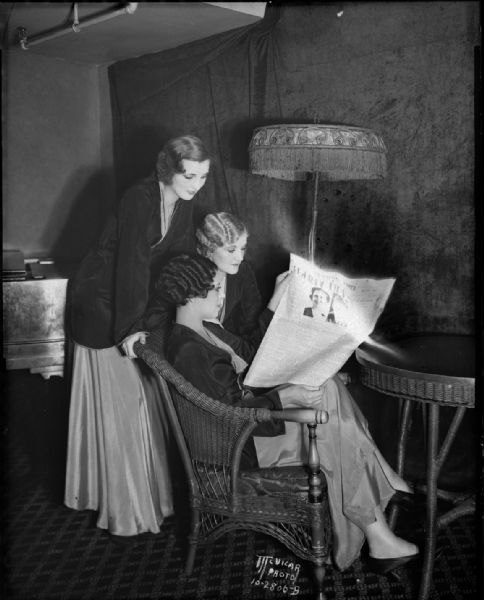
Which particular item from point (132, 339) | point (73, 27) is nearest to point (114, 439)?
point (132, 339)

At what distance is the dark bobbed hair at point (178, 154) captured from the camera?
2.04 m

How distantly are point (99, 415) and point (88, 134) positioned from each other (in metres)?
0.95

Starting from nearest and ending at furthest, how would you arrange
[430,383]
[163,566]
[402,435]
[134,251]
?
[430,383] → [134,251] → [163,566] → [402,435]

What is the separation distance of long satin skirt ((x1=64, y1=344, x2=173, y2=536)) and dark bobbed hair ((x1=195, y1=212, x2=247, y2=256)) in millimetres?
486

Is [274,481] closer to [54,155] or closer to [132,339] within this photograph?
[132,339]

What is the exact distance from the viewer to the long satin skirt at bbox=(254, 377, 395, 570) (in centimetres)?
201

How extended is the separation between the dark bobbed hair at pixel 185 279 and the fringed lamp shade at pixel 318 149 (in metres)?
0.41

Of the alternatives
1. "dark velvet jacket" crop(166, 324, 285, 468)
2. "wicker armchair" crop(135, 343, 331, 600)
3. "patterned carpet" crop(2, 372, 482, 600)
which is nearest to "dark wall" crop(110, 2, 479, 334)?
"dark velvet jacket" crop(166, 324, 285, 468)

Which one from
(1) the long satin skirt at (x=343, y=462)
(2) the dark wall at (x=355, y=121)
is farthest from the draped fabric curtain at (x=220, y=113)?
(1) the long satin skirt at (x=343, y=462)

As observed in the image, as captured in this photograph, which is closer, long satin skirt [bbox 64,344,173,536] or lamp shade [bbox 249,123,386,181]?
lamp shade [bbox 249,123,386,181]

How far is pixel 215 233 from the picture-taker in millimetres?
2086

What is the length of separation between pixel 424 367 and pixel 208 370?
2.11 feet
